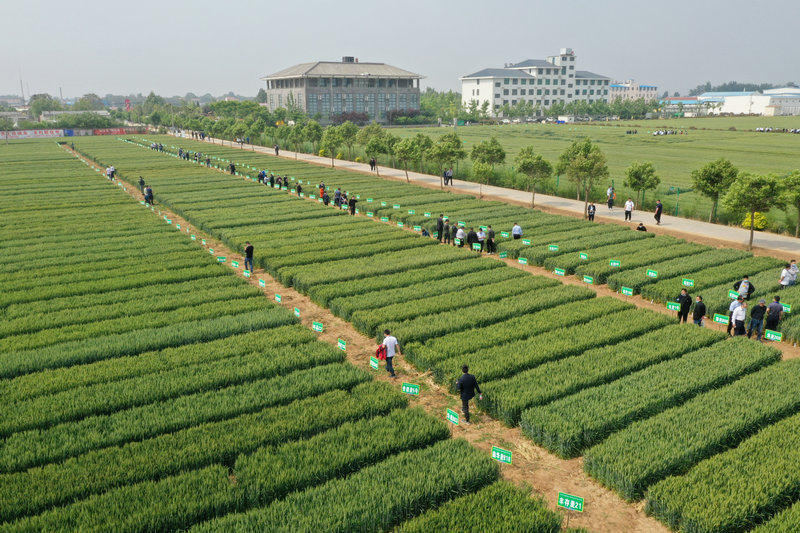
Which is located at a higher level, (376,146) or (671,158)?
(376,146)

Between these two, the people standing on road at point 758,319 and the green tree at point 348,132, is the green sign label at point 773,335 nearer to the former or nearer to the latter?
the people standing on road at point 758,319

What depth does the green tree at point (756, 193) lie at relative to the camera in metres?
28.6

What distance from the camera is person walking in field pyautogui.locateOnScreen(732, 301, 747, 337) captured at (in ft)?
61.4

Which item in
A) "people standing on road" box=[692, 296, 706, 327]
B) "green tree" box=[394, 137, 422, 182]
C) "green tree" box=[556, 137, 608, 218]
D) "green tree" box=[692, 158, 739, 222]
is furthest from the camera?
"green tree" box=[394, 137, 422, 182]

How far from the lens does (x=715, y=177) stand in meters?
34.9

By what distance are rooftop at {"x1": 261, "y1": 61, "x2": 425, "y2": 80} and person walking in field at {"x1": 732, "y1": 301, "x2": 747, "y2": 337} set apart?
163741 millimetres

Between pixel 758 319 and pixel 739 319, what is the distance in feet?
2.21

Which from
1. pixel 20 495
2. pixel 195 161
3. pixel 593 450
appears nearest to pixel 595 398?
pixel 593 450

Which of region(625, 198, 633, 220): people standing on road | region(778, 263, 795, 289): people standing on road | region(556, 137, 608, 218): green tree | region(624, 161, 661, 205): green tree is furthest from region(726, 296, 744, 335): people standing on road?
region(624, 161, 661, 205): green tree

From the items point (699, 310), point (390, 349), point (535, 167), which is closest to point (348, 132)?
point (535, 167)

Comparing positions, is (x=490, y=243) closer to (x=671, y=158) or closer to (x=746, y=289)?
(x=746, y=289)

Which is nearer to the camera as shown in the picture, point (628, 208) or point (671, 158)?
point (628, 208)

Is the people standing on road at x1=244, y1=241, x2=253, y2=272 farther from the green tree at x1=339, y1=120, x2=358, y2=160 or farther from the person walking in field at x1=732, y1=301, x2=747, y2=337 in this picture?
the green tree at x1=339, y1=120, x2=358, y2=160

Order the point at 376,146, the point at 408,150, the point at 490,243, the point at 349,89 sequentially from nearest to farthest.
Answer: the point at 490,243 → the point at 408,150 → the point at 376,146 → the point at 349,89
